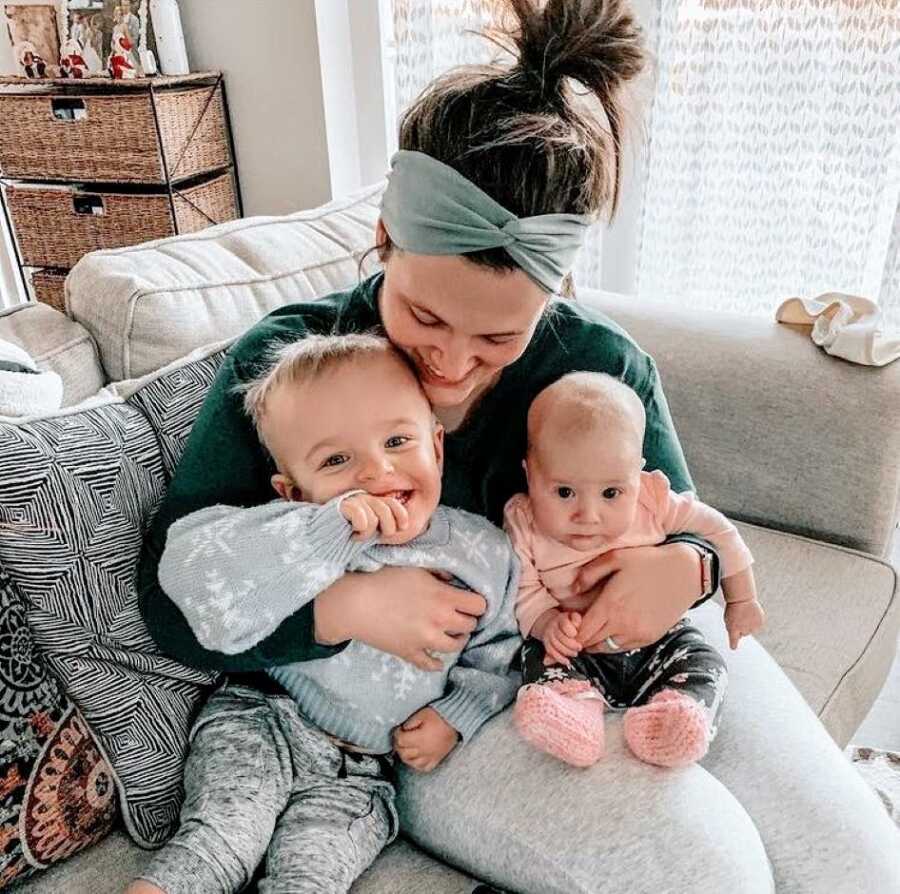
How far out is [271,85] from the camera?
2854 mm

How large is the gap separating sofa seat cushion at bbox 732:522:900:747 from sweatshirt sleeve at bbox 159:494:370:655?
0.76 metres

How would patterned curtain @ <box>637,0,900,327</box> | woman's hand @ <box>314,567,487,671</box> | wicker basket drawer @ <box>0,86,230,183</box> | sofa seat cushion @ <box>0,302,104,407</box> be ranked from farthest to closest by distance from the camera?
wicker basket drawer @ <box>0,86,230,183</box> < patterned curtain @ <box>637,0,900,327</box> < sofa seat cushion @ <box>0,302,104,407</box> < woman's hand @ <box>314,567,487,671</box>

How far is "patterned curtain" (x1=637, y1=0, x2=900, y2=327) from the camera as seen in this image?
213cm

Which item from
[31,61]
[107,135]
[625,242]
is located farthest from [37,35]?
[625,242]

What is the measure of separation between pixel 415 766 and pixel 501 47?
2.73 feet

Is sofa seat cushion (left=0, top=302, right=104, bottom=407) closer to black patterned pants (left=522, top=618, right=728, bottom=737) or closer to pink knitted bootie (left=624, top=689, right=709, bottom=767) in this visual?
black patterned pants (left=522, top=618, right=728, bottom=737)

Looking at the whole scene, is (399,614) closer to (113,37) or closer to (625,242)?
(625,242)

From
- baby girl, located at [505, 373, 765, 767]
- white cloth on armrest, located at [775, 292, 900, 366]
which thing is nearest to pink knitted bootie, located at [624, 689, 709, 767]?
baby girl, located at [505, 373, 765, 767]

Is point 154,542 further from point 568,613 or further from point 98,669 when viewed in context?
point 568,613

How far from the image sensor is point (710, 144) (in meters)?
2.35

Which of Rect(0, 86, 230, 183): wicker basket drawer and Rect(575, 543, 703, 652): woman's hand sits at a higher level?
Rect(0, 86, 230, 183): wicker basket drawer

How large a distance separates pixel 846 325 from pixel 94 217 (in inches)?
88.1

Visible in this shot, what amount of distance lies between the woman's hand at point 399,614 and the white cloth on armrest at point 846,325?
0.89 metres

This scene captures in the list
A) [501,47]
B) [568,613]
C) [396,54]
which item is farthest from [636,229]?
[568,613]
